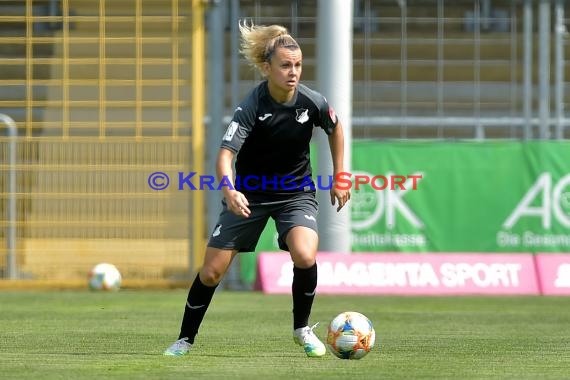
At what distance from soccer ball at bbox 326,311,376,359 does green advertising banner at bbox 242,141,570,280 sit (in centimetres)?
870

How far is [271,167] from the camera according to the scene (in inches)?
320

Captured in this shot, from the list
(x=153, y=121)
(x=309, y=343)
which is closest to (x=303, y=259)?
(x=309, y=343)

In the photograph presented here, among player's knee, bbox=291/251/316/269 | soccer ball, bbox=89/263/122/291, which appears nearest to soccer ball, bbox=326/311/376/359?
player's knee, bbox=291/251/316/269

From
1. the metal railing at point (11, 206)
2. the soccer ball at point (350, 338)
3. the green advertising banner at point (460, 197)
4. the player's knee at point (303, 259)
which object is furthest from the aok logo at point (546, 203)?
the soccer ball at point (350, 338)

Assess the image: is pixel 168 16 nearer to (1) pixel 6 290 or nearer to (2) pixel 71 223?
(2) pixel 71 223

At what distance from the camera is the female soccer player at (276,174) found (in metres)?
8.04

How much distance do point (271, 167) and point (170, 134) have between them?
9897 millimetres

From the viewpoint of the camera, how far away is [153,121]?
59.5 feet

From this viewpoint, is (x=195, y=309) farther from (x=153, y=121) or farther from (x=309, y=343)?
(x=153, y=121)

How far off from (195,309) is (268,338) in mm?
1410

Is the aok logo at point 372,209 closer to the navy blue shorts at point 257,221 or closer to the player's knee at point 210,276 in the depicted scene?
the navy blue shorts at point 257,221

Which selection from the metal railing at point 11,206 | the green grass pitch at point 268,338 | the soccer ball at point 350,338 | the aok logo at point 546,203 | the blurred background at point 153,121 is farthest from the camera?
the metal railing at point 11,206

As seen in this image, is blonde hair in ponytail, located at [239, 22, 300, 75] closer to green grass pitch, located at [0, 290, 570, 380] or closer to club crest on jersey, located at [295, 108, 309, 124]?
club crest on jersey, located at [295, 108, 309, 124]

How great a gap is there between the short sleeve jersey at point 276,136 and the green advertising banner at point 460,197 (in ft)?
27.1
